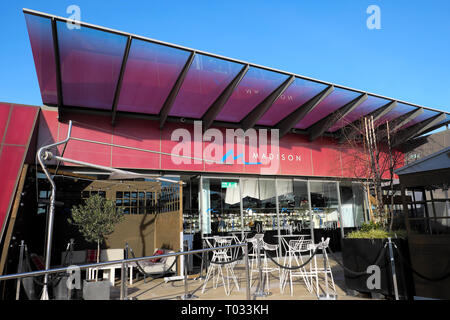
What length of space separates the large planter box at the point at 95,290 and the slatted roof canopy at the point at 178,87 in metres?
5.68

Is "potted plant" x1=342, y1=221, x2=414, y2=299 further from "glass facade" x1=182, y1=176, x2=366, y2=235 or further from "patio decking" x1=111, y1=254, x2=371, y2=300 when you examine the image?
"glass facade" x1=182, y1=176, x2=366, y2=235

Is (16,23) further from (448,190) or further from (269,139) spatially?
(448,190)

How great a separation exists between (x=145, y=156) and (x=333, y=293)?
727 cm

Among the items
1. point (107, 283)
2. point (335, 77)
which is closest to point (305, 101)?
point (335, 77)

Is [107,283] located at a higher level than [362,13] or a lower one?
lower

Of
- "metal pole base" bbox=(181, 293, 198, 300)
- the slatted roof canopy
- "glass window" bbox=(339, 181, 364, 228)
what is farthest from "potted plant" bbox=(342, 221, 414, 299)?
"glass window" bbox=(339, 181, 364, 228)

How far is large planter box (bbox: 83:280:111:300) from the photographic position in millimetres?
5648

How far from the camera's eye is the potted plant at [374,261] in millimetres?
5426

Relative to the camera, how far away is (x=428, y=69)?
8430 mm

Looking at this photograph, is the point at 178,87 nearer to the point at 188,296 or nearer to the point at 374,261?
the point at 188,296

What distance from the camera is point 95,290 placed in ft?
18.7

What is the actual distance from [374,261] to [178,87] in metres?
7.08

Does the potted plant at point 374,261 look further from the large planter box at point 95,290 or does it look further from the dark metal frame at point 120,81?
the dark metal frame at point 120,81
